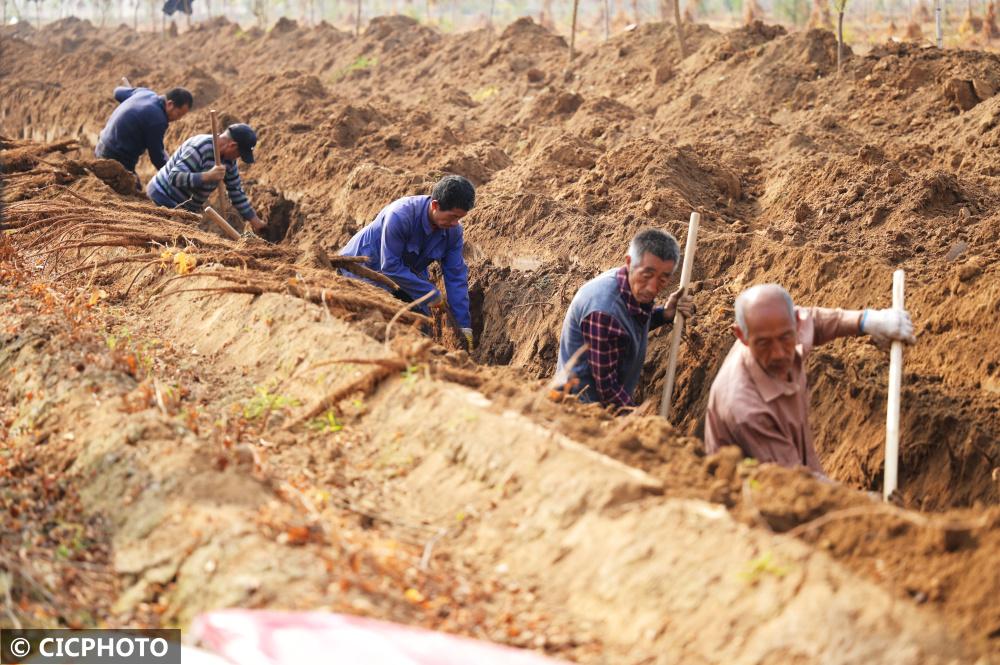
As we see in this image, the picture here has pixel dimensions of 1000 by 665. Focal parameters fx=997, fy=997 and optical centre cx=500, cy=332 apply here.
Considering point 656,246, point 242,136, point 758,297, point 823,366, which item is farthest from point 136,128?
point 758,297

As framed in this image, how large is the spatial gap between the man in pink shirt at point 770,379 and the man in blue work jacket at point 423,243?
2.73 meters

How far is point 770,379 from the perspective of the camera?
453 centimetres

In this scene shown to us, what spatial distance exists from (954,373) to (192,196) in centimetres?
697

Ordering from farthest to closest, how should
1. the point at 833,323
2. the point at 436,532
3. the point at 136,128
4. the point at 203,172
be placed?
the point at 136,128
the point at 203,172
the point at 833,323
the point at 436,532

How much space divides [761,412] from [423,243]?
11.3 feet

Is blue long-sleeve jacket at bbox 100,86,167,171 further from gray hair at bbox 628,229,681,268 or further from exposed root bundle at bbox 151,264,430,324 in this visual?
gray hair at bbox 628,229,681,268

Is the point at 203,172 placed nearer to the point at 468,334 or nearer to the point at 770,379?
the point at 468,334

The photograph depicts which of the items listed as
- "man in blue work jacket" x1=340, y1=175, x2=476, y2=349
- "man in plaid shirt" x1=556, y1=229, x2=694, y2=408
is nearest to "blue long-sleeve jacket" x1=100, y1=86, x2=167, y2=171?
"man in blue work jacket" x1=340, y1=175, x2=476, y2=349

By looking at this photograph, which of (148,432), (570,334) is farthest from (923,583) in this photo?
(148,432)

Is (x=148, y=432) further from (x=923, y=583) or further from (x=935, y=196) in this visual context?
(x=935, y=196)

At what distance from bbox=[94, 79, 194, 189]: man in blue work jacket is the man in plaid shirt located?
592 cm

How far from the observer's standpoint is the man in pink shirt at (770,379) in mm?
4395

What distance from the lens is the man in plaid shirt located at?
16.9 ft

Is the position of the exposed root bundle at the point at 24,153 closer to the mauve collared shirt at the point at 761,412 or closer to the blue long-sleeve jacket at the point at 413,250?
the blue long-sleeve jacket at the point at 413,250
